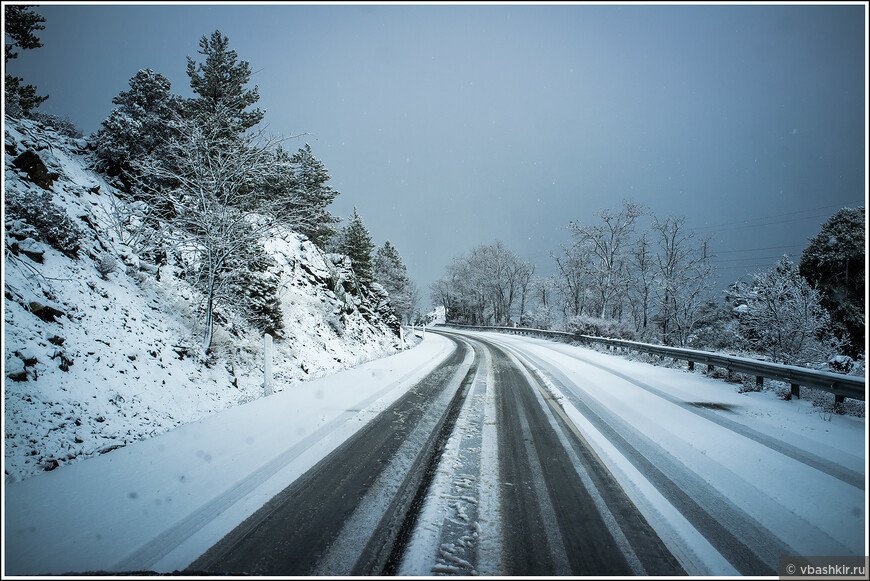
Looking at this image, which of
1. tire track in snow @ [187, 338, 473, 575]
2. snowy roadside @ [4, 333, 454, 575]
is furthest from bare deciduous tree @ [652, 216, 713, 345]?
snowy roadside @ [4, 333, 454, 575]

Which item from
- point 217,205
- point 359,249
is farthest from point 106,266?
point 359,249

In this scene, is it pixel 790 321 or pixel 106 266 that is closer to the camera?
pixel 106 266

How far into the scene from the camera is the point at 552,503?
10.0 ft

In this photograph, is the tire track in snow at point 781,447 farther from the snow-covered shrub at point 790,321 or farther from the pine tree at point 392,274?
the pine tree at point 392,274

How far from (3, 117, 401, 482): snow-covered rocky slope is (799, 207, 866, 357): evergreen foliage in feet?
75.2

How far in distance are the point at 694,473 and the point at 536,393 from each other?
3.61 m

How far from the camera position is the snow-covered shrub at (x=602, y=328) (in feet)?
65.7

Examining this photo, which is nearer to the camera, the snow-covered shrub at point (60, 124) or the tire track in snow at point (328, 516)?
the tire track in snow at point (328, 516)

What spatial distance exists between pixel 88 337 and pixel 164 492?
434 centimetres

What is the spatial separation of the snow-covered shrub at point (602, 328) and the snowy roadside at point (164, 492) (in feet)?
62.1

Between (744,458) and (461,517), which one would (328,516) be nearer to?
(461,517)

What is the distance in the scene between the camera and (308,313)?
14.1 meters

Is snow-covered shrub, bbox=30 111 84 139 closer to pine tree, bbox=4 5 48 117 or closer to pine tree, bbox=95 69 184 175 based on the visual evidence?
pine tree, bbox=95 69 184 175

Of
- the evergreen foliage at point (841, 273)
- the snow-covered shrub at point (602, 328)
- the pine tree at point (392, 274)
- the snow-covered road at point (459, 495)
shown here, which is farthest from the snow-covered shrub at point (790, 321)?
the pine tree at point (392, 274)
